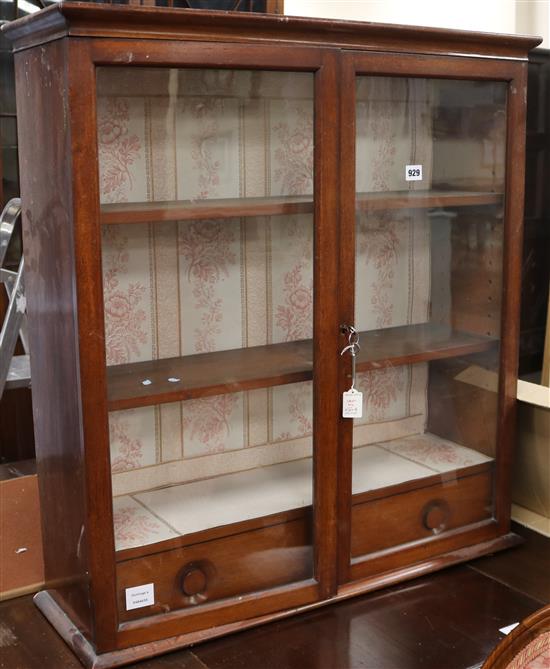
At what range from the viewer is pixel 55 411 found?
213 centimetres

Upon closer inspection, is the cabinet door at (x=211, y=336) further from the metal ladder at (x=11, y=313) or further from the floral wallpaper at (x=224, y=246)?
the metal ladder at (x=11, y=313)

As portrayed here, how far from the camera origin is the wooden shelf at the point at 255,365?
210cm

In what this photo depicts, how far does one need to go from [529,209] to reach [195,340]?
1322mm

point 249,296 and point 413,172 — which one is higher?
point 413,172

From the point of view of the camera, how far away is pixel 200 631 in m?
2.19

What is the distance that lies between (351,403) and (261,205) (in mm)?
535

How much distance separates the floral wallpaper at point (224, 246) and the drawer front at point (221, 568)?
0.17 m

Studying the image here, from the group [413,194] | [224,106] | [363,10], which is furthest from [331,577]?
[363,10]

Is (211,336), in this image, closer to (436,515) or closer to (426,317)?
(426,317)

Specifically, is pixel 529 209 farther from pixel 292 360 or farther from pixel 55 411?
pixel 55 411

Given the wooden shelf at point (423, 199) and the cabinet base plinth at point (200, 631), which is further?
the wooden shelf at point (423, 199)

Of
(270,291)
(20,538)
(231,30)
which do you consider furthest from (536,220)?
(20,538)

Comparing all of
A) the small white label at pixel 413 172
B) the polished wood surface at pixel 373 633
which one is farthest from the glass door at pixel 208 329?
the small white label at pixel 413 172

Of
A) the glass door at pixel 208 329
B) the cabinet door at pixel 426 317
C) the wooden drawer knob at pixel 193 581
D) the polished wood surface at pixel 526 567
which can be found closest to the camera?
the glass door at pixel 208 329
